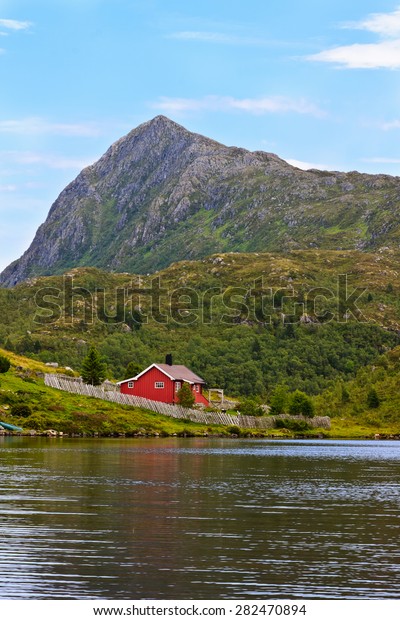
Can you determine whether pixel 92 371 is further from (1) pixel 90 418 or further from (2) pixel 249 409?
(2) pixel 249 409

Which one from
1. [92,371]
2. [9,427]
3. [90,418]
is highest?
[92,371]

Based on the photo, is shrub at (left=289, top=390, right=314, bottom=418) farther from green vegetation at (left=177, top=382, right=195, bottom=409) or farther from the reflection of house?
green vegetation at (left=177, top=382, right=195, bottom=409)

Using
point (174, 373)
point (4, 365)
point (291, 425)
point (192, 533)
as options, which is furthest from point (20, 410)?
point (192, 533)

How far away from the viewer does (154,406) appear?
114062 mm

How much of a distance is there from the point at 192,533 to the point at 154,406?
8666 centimetres

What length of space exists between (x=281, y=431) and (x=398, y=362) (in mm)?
47433

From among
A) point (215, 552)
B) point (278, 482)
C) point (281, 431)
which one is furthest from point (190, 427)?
point (215, 552)

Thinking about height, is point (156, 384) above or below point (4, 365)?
below

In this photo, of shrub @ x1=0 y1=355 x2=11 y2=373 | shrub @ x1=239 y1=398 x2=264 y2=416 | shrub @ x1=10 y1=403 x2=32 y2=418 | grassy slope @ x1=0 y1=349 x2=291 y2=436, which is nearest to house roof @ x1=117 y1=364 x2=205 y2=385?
shrub @ x1=239 y1=398 x2=264 y2=416

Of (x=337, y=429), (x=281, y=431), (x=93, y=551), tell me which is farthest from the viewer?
(x=337, y=429)

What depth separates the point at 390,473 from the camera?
5669 centimetres

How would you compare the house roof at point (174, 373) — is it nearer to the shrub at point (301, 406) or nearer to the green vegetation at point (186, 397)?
the green vegetation at point (186, 397)

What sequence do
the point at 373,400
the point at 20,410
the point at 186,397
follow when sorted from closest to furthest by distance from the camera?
1. the point at 20,410
2. the point at 186,397
3. the point at 373,400

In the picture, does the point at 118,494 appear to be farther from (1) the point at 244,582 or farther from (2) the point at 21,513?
(1) the point at 244,582
